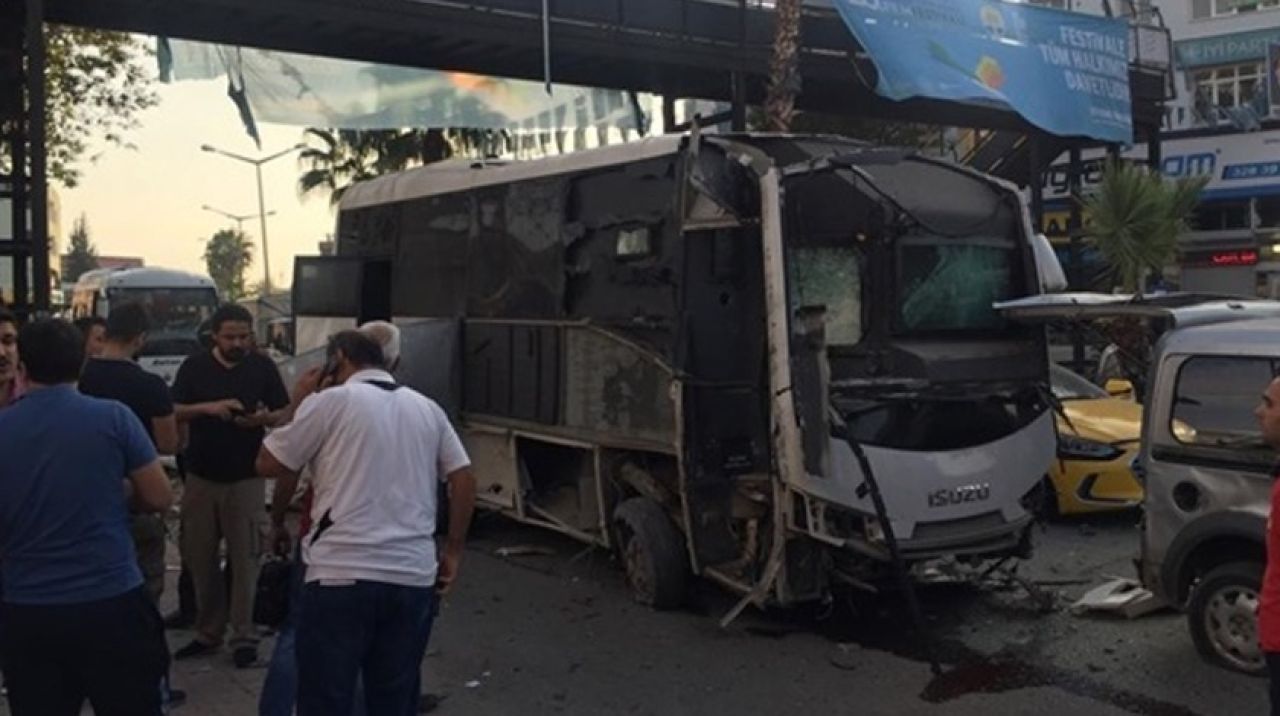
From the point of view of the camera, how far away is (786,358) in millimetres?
6504

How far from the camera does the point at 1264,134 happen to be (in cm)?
3000

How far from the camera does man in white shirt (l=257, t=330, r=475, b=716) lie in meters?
3.86

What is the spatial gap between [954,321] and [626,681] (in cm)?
294

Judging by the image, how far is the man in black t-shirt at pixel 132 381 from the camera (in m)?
5.28

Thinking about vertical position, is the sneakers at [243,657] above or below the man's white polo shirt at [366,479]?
below

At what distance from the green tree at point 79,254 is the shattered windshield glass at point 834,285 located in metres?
98.0

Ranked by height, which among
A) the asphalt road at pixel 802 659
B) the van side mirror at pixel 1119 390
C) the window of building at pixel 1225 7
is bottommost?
the asphalt road at pixel 802 659

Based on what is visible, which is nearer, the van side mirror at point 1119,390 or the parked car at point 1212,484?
the parked car at point 1212,484

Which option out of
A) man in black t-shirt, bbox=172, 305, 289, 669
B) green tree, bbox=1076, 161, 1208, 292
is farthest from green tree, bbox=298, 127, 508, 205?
man in black t-shirt, bbox=172, 305, 289, 669

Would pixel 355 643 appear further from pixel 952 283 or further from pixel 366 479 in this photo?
pixel 952 283

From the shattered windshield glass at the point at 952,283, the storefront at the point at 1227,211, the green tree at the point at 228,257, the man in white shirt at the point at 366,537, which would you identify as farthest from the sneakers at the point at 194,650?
the green tree at the point at 228,257

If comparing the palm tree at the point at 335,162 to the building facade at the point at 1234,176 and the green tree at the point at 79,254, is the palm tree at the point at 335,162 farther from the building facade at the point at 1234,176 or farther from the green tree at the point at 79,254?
the green tree at the point at 79,254

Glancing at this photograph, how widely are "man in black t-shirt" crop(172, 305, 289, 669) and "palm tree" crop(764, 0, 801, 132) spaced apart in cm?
970

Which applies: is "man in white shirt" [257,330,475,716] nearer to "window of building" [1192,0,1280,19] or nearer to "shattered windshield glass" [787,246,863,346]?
"shattered windshield glass" [787,246,863,346]
